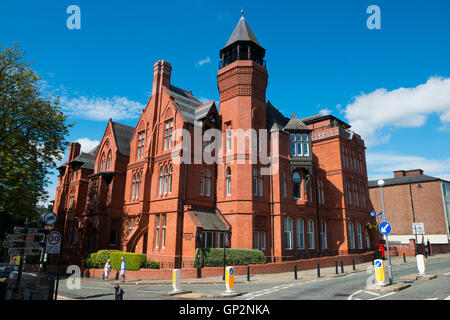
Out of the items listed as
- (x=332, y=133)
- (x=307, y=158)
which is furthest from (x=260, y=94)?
(x=332, y=133)

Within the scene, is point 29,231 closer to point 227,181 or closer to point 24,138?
point 24,138

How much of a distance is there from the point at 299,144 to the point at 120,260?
20232 millimetres

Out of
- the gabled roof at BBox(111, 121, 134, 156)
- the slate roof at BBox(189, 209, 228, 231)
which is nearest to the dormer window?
the slate roof at BBox(189, 209, 228, 231)

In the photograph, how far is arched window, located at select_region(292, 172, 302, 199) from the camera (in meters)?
30.9

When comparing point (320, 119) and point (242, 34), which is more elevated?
point (242, 34)

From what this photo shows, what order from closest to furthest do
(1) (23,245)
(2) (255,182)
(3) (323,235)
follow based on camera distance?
(1) (23,245), (2) (255,182), (3) (323,235)

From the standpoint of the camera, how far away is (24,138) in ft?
67.0

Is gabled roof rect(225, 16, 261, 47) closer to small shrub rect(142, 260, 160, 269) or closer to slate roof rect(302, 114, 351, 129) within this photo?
slate roof rect(302, 114, 351, 129)

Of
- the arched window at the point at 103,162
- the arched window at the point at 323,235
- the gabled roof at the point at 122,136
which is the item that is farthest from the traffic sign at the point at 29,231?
the arched window at the point at 323,235

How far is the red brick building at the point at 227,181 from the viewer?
26.7m

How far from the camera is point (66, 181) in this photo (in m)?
42.7

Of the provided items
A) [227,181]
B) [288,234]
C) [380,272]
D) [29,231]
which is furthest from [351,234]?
[29,231]

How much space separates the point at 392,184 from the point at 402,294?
55.9m

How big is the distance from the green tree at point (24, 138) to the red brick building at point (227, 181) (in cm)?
922
